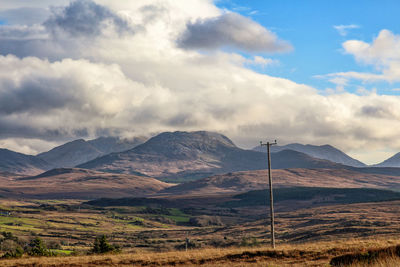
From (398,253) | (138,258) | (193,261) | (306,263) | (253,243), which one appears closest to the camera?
(398,253)

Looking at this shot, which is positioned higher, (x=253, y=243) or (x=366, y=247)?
(x=366, y=247)

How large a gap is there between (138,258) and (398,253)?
23.7 metres

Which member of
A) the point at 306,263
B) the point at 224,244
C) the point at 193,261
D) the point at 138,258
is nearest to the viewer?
the point at 306,263

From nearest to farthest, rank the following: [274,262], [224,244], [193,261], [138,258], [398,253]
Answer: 1. [398,253]
2. [274,262]
3. [193,261]
4. [138,258]
5. [224,244]

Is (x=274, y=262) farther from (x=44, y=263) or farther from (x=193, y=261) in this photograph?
(x=44, y=263)

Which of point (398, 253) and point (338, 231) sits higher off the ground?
point (398, 253)

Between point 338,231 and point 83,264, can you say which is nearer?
point 83,264

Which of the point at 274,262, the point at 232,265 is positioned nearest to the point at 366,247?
the point at 274,262

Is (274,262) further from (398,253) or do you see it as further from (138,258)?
(138,258)

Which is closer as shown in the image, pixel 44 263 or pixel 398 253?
pixel 398 253

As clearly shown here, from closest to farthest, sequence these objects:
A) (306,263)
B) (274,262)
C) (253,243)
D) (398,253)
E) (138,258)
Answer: (398,253)
(306,263)
(274,262)
(138,258)
(253,243)

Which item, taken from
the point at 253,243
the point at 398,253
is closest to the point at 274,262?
the point at 398,253

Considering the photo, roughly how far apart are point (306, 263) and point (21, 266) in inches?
1041

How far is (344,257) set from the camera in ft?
112
